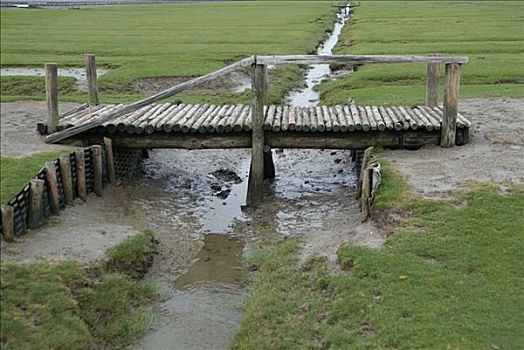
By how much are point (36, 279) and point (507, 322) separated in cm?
844

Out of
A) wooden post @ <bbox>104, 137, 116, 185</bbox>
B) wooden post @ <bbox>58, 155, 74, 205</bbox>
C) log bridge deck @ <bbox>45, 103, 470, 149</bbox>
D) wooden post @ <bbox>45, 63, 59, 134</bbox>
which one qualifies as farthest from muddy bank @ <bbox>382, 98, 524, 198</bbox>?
wooden post @ <bbox>45, 63, 59, 134</bbox>

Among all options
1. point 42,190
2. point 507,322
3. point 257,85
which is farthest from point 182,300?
point 257,85

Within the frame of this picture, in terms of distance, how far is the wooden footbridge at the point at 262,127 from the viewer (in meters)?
18.9

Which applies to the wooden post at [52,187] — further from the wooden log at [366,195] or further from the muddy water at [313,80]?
the muddy water at [313,80]

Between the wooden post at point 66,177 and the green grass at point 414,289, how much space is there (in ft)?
15.5

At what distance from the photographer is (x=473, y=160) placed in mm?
18062

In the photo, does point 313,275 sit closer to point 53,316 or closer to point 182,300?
point 182,300

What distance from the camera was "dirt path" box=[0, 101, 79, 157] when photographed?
17.4m

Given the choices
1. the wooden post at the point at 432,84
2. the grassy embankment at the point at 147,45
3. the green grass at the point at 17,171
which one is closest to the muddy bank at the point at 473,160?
the wooden post at the point at 432,84

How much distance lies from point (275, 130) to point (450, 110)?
5.30 meters

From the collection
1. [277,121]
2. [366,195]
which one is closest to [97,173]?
[277,121]

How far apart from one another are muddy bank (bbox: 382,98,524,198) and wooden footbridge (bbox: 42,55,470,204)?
686 mm

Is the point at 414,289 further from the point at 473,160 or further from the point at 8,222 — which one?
the point at 8,222

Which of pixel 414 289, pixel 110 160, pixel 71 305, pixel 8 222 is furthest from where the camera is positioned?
pixel 110 160
